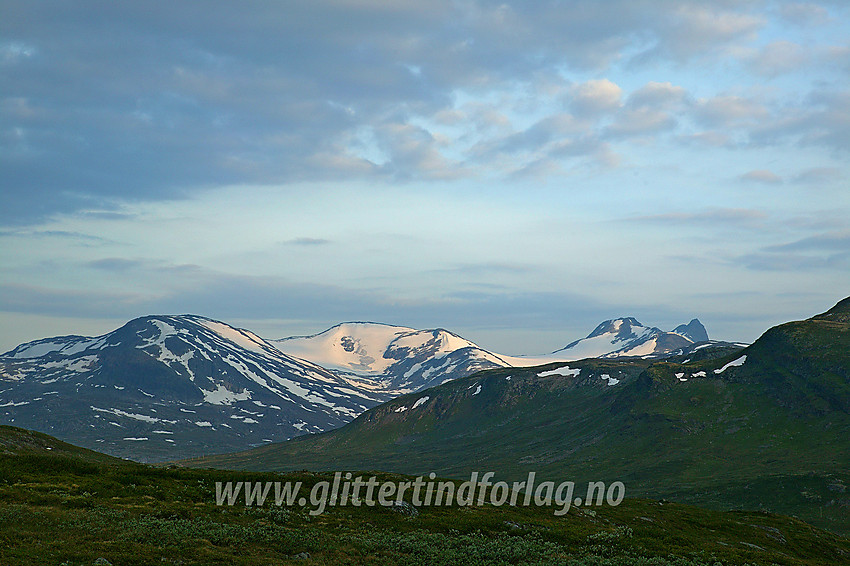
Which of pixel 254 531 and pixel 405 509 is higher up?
pixel 254 531

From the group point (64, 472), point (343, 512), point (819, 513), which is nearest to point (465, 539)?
point (343, 512)

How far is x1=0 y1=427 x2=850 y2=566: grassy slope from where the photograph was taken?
129ft

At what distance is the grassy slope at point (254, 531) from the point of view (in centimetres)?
3917

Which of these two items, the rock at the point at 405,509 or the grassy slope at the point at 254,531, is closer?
the grassy slope at the point at 254,531

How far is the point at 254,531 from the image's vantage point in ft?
149

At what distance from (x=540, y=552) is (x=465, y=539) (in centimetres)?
585

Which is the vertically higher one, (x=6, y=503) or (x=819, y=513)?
(x=6, y=503)

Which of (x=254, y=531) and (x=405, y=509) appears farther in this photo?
(x=405, y=509)

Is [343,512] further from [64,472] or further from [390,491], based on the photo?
[64,472]

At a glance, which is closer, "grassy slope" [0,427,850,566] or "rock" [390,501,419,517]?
"grassy slope" [0,427,850,566]

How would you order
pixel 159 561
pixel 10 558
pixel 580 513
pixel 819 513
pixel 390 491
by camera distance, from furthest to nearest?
pixel 819 513, pixel 580 513, pixel 390 491, pixel 159 561, pixel 10 558

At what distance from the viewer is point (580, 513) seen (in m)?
69.8

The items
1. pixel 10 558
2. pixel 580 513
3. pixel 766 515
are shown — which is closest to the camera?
pixel 10 558

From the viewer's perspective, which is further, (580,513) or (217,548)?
→ (580,513)
